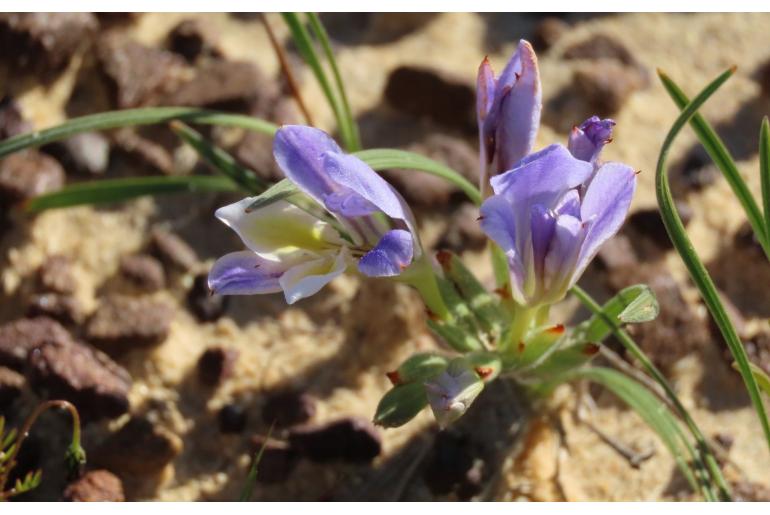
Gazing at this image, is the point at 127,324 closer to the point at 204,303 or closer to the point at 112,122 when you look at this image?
the point at 204,303

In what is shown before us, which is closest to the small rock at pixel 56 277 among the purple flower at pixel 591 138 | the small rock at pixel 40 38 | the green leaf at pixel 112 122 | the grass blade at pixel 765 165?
the green leaf at pixel 112 122

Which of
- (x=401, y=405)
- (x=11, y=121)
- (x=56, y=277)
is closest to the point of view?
(x=401, y=405)

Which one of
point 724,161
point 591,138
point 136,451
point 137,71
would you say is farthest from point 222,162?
point 724,161

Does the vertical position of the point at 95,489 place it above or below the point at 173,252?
below

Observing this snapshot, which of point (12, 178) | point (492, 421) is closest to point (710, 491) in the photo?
point (492, 421)

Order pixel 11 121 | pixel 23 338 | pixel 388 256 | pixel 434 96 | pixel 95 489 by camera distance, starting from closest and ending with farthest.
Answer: pixel 388 256, pixel 95 489, pixel 23 338, pixel 11 121, pixel 434 96

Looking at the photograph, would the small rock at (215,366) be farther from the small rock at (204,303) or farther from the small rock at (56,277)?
the small rock at (56,277)

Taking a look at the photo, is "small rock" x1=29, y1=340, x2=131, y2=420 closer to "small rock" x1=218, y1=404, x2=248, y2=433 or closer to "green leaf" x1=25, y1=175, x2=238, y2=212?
"small rock" x1=218, y1=404, x2=248, y2=433
